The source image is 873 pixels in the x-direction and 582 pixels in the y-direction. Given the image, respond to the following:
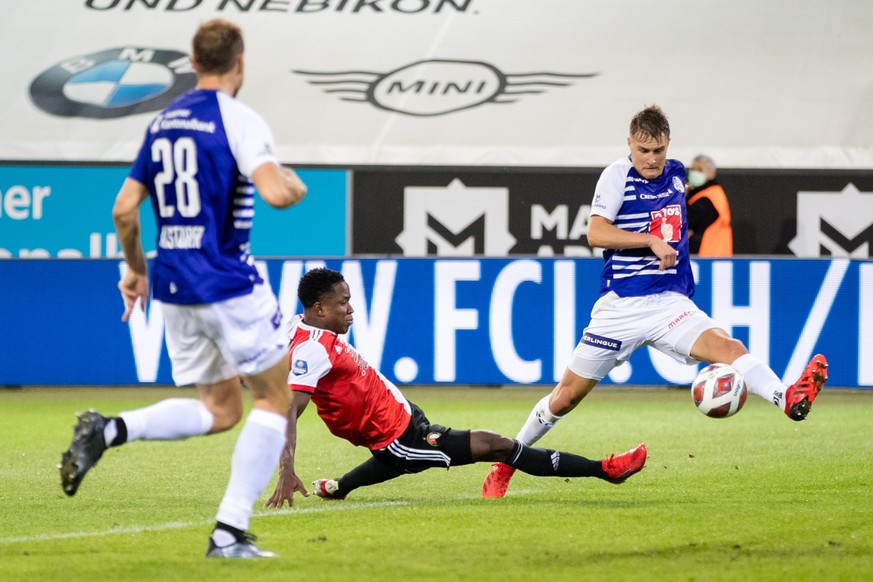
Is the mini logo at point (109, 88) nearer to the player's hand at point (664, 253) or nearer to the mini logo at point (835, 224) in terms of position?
the mini logo at point (835, 224)

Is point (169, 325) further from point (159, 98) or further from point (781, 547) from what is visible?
point (159, 98)

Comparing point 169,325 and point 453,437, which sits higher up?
point 169,325

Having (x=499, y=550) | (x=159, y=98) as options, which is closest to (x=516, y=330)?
(x=159, y=98)

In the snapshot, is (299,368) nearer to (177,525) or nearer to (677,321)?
(177,525)

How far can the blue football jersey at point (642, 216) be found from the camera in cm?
699

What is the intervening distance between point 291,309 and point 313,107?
4707 mm

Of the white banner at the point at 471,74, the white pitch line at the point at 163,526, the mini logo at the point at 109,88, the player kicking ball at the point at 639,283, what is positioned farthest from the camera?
the mini logo at the point at 109,88

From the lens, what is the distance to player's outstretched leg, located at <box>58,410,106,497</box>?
472 cm

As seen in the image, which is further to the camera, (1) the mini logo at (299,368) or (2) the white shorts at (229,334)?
(1) the mini logo at (299,368)

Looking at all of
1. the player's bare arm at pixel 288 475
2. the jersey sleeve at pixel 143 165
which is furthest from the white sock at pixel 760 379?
the jersey sleeve at pixel 143 165

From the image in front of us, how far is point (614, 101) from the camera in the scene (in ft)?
54.0

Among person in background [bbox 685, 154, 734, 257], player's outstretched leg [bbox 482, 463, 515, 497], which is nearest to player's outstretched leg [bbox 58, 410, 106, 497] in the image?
player's outstretched leg [bbox 482, 463, 515, 497]

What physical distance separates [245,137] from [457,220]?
10889mm

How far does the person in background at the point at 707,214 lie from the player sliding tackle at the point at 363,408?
7231mm
